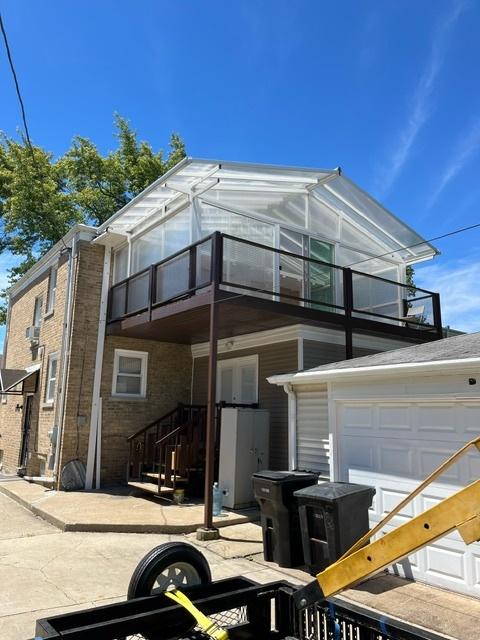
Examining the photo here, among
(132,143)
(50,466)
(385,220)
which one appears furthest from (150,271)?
(132,143)

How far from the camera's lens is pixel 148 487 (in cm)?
1053

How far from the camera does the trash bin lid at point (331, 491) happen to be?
576 centimetres

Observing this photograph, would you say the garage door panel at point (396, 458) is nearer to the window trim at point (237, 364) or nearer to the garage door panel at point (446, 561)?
the garage door panel at point (446, 561)

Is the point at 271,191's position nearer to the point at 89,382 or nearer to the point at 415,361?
the point at 89,382

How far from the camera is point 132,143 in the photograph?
26234mm

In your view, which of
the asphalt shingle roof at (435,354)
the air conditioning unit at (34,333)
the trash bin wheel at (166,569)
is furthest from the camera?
the air conditioning unit at (34,333)

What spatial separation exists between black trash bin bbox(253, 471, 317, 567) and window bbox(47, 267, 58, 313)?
961cm

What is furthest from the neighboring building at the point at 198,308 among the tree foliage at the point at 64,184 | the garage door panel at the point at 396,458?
the tree foliage at the point at 64,184

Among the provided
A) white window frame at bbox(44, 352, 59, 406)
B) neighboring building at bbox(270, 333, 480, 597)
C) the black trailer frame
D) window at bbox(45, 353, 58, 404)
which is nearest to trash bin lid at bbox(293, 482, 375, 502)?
neighboring building at bbox(270, 333, 480, 597)

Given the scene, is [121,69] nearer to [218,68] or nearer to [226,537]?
[218,68]

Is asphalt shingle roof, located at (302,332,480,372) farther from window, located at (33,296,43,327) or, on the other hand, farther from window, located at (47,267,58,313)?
window, located at (33,296,43,327)

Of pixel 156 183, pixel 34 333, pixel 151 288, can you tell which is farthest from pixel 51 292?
pixel 156 183

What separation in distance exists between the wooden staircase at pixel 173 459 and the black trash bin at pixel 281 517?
3947 mm

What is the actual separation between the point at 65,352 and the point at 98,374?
0.97m
